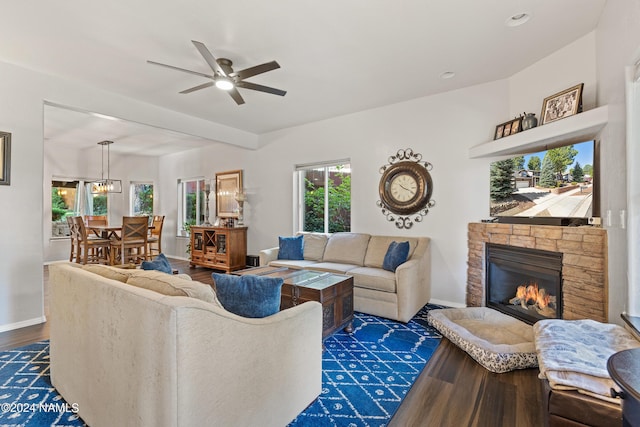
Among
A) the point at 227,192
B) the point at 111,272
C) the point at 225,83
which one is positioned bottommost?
the point at 111,272

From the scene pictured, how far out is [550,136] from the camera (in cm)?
270

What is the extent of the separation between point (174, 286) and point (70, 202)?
25.7ft

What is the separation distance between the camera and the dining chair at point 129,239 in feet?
18.1

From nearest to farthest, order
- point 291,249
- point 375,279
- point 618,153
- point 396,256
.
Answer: point 618,153 → point 375,279 → point 396,256 → point 291,249

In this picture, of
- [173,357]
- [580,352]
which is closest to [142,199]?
[173,357]

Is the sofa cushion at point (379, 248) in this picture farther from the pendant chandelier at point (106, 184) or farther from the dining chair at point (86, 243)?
the pendant chandelier at point (106, 184)

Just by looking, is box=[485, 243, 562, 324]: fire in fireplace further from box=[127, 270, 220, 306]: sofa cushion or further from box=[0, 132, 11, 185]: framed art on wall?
box=[0, 132, 11, 185]: framed art on wall

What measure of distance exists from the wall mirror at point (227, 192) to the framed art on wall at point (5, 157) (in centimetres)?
353

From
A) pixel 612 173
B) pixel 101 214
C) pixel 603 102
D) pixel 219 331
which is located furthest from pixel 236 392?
pixel 101 214

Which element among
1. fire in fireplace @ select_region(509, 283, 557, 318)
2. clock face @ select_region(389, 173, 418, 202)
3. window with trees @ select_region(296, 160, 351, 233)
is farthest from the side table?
window with trees @ select_region(296, 160, 351, 233)

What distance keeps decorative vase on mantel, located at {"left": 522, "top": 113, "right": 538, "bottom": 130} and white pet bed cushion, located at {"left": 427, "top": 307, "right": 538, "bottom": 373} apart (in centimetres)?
199

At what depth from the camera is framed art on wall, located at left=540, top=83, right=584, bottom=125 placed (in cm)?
262

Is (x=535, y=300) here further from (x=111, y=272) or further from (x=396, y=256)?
(x=111, y=272)

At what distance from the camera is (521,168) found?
3.18m
